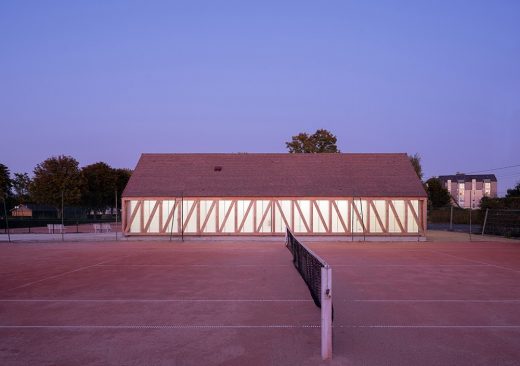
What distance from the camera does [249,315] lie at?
1068 centimetres

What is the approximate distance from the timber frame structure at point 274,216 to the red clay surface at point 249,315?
15933 millimetres

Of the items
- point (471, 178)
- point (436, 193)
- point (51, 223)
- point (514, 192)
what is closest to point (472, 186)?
point (471, 178)

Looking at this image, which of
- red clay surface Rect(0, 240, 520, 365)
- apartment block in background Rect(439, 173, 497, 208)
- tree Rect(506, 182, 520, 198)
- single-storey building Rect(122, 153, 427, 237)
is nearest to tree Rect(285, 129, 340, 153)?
tree Rect(506, 182, 520, 198)

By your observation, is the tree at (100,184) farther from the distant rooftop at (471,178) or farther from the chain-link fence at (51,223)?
the distant rooftop at (471,178)

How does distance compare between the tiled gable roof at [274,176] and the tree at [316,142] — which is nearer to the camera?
the tiled gable roof at [274,176]

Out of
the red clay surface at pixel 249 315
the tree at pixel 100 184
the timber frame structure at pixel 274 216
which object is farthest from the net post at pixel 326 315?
the tree at pixel 100 184

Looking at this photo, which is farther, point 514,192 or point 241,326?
point 514,192

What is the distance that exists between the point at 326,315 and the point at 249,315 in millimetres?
3460

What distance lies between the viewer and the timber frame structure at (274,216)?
36156 mm

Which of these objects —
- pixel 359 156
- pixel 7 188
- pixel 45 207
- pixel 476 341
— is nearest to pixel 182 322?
pixel 476 341

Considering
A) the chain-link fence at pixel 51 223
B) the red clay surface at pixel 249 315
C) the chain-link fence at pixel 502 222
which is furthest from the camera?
the chain-link fence at pixel 51 223

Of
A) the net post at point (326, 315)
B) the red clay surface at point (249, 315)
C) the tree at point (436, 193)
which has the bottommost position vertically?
the red clay surface at point (249, 315)

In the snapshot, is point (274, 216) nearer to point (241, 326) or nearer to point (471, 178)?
point (241, 326)

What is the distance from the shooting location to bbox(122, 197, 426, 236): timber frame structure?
36.2 m
